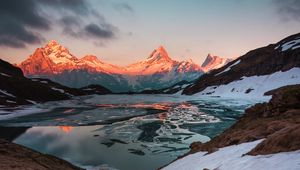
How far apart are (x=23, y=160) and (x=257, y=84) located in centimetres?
14849

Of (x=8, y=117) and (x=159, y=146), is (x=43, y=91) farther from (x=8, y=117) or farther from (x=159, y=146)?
(x=159, y=146)

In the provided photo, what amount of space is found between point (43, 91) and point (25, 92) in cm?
1871

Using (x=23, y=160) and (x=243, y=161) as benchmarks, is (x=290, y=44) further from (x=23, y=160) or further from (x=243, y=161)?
(x=243, y=161)

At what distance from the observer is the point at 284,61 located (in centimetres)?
17050

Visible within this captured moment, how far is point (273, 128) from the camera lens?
21.1 metres

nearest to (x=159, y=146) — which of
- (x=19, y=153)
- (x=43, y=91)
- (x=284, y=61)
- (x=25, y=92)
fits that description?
(x=19, y=153)

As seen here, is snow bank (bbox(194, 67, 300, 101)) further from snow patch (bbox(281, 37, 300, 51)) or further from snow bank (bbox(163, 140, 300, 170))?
snow bank (bbox(163, 140, 300, 170))

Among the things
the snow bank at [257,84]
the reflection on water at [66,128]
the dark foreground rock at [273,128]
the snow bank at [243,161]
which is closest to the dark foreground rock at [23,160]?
the snow bank at [243,161]

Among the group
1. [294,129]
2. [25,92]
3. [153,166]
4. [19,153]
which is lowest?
[153,166]

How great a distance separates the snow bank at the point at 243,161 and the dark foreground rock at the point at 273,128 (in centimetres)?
80

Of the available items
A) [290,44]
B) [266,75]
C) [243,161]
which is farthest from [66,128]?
[290,44]

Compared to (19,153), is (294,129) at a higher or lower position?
higher

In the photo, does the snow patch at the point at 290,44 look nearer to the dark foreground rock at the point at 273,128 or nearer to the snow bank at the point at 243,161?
the dark foreground rock at the point at 273,128

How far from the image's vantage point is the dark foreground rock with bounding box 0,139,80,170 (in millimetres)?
20797
